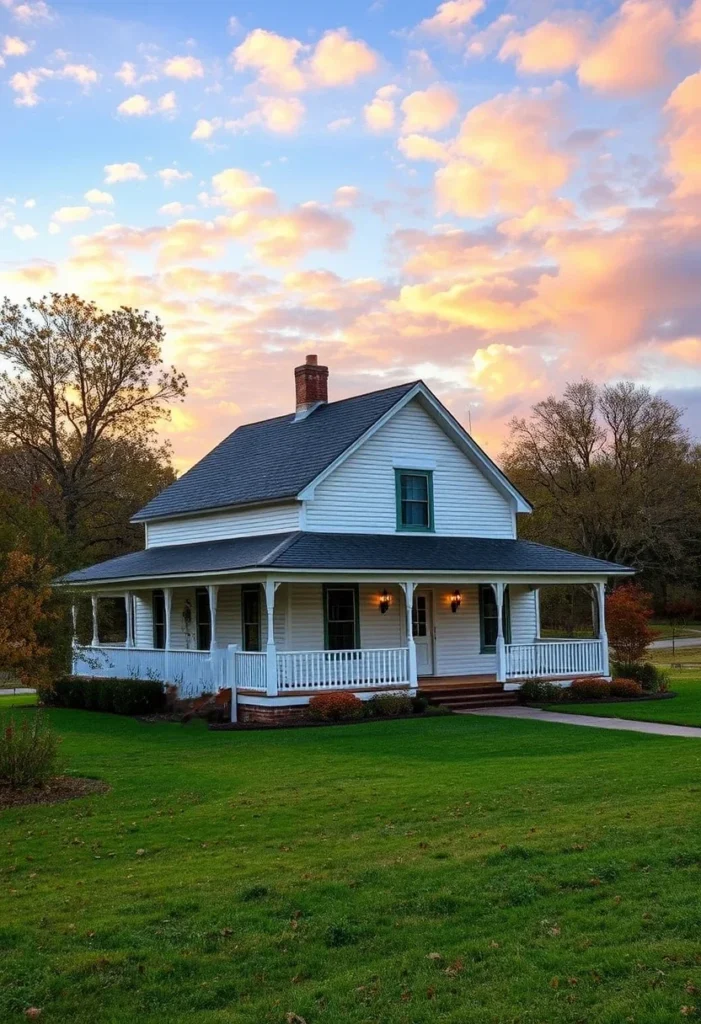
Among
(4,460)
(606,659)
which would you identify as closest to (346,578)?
(606,659)

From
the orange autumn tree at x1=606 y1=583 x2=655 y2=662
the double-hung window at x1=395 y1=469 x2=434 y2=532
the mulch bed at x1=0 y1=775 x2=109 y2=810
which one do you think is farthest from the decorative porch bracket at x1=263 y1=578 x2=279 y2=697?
the orange autumn tree at x1=606 y1=583 x2=655 y2=662

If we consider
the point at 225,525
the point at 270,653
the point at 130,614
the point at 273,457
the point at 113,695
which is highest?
the point at 273,457

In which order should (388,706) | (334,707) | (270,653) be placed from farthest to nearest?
1. (388,706)
2. (270,653)
3. (334,707)

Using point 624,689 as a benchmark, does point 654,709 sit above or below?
below

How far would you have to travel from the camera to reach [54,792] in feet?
40.0

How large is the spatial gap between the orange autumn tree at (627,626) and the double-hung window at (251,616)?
1230 cm

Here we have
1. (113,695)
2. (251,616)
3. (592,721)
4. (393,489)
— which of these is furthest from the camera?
(393,489)

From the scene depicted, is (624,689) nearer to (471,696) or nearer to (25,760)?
(471,696)

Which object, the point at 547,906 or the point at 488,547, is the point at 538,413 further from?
the point at 547,906

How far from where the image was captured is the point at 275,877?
8281mm

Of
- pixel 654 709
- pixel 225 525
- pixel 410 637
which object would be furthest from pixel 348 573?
pixel 654 709

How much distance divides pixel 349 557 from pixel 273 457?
5975mm

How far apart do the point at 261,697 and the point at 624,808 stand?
461 inches

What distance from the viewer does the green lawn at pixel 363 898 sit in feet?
19.2
